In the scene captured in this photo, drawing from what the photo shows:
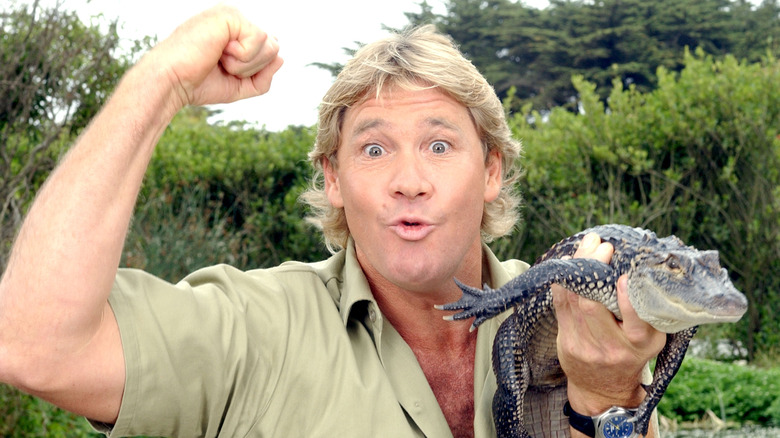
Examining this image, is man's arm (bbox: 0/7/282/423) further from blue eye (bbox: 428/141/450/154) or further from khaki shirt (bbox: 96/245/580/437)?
blue eye (bbox: 428/141/450/154)

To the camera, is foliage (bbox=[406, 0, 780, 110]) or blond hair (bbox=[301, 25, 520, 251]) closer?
blond hair (bbox=[301, 25, 520, 251])

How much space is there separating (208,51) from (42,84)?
482 cm

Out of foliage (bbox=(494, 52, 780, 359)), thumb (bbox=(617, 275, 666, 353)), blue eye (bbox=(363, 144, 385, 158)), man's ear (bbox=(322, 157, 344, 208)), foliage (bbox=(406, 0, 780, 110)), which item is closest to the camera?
thumb (bbox=(617, 275, 666, 353))

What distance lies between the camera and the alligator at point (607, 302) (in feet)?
7.11

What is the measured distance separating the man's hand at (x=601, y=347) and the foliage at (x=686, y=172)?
23.6 ft

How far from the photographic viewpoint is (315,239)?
33.2 feet

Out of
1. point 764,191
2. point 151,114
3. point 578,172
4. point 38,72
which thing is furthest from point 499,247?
point 151,114

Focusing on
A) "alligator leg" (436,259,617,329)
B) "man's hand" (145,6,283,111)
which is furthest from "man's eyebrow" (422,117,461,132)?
"man's hand" (145,6,283,111)

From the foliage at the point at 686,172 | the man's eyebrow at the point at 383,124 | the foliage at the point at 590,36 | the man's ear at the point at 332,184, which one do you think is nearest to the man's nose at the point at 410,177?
the man's eyebrow at the point at 383,124

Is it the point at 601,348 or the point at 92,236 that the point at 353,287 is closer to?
the point at 601,348

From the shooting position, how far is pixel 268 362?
2.36 meters

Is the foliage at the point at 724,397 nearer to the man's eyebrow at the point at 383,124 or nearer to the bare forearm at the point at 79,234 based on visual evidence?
the man's eyebrow at the point at 383,124

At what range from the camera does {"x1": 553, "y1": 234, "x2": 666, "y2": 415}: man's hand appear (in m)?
2.33

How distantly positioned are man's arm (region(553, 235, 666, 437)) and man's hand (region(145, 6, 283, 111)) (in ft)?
3.57
